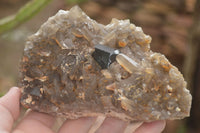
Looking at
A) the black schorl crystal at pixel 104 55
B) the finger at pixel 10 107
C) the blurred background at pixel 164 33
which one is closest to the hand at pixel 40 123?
the finger at pixel 10 107

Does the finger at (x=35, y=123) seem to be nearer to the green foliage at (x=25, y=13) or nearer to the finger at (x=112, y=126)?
the finger at (x=112, y=126)

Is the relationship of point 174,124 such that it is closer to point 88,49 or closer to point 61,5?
point 88,49

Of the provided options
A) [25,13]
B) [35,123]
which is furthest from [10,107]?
[25,13]

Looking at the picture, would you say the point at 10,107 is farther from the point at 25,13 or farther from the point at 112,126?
the point at 25,13

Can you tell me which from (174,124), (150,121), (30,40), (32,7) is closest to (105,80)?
(150,121)

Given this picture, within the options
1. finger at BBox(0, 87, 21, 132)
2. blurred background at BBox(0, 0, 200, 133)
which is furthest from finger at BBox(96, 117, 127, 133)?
blurred background at BBox(0, 0, 200, 133)
